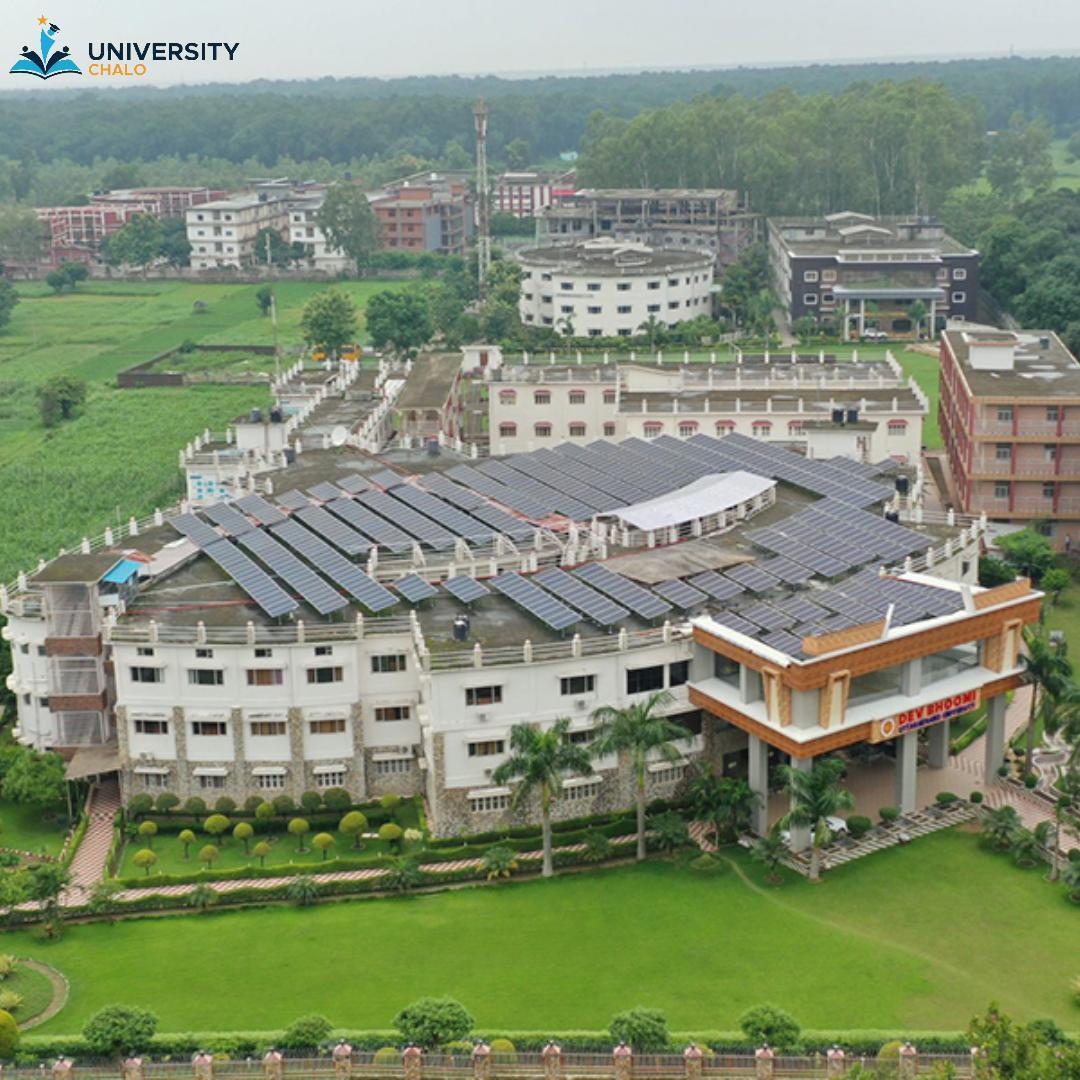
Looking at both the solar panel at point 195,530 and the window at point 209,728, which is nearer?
the window at point 209,728

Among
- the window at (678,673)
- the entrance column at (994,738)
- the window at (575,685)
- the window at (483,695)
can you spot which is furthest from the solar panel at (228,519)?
the entrance column at (994,738)

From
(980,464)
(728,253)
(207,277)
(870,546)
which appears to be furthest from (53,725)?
(207,277)

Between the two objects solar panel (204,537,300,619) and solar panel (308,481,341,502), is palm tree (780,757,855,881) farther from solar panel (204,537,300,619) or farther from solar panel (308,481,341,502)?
solar panel (308,481,341,502)

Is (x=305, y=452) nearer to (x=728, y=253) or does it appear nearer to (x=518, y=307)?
(x=518, y=307)

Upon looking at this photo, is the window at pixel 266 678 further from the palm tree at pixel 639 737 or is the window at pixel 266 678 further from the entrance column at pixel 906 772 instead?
the entrance column at pixel 906 772

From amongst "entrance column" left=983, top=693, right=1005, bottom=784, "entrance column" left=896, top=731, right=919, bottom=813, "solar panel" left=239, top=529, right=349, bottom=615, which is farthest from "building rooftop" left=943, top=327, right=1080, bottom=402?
"solar panel" left=239, top=529, right=349, bottom=615

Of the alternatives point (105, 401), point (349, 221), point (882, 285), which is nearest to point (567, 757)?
point (105, 401)

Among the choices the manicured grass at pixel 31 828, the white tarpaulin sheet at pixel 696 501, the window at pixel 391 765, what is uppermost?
the white tarpaulin sheet at pixel 696 501
